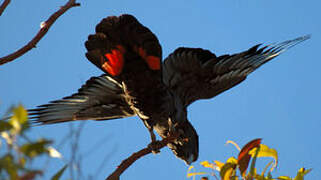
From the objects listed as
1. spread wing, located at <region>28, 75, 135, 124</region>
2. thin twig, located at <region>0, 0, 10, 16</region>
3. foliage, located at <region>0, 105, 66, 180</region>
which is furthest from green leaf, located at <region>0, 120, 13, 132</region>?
spread wing, located at <region>28, 75, 135, 124</region>

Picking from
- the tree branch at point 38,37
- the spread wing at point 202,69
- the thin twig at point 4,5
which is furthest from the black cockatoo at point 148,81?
the thin twig at point 4,5

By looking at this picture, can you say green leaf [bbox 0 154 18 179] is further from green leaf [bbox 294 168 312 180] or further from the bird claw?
the bird claw

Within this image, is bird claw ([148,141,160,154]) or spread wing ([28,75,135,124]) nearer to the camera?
bird claw ([148,141,160,154])

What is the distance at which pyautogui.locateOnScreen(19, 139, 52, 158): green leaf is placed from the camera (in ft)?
2.23

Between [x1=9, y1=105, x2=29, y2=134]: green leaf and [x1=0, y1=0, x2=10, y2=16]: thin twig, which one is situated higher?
[x1=0, y1=0, x2=10, y2=16]: thin twig

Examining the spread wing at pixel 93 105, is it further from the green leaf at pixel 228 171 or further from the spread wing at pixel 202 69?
the green leaf at pixel 228 171

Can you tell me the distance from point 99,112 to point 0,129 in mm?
3037

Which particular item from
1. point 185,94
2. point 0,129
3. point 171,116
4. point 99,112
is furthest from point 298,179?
point 99,112

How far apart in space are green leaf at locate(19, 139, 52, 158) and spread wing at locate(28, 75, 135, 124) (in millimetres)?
3019

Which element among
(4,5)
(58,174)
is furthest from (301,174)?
(4,5)

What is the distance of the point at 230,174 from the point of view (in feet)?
5.52

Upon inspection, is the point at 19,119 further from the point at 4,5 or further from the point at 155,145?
the point at 155,145

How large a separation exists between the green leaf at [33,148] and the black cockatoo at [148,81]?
8.14 ft

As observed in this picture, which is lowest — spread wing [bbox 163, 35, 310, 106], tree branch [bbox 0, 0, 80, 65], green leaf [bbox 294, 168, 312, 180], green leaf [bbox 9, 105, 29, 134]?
green leaf [bbox 9, 105, 29, 134]
